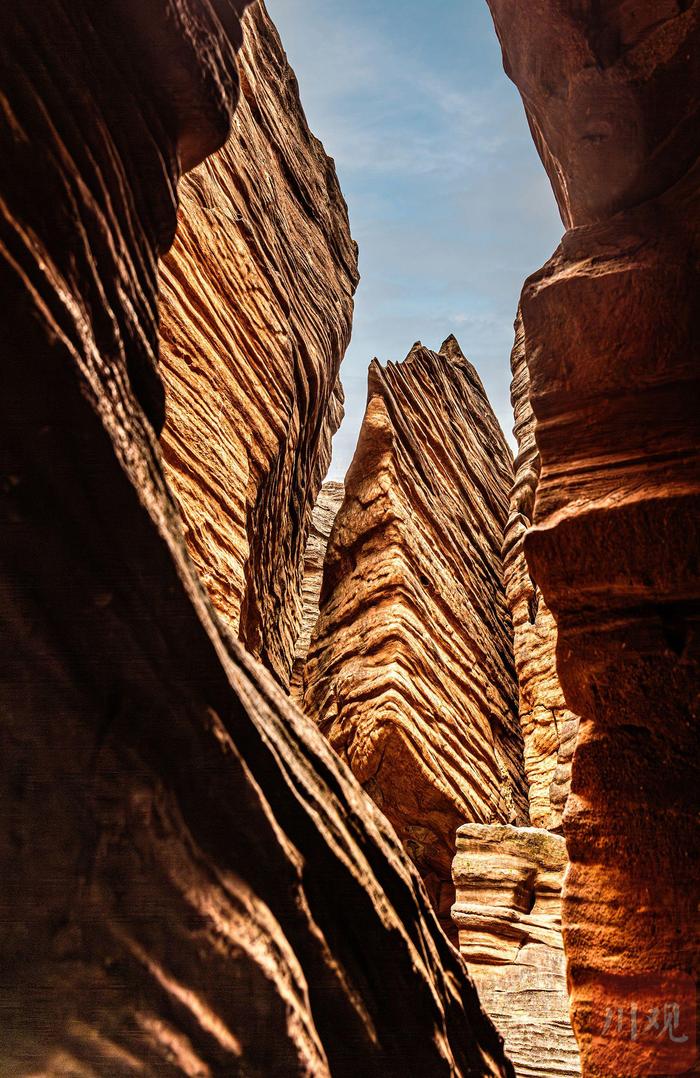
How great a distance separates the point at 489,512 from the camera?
1661 centimetres

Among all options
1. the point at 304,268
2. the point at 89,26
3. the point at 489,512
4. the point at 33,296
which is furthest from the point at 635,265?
the point at 489,512

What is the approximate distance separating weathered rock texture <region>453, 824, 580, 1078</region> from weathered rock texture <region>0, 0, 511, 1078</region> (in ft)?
17.4

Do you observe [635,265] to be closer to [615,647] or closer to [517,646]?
[615,647]

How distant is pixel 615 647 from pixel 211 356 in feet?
12.9

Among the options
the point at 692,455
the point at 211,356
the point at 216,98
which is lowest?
the point at 216,98

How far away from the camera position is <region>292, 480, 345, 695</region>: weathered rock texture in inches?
643

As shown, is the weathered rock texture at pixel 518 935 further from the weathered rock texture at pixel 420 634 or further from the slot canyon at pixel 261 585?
the weathered rock texture at pixel 420 634

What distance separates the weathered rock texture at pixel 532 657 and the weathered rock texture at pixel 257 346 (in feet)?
9.96

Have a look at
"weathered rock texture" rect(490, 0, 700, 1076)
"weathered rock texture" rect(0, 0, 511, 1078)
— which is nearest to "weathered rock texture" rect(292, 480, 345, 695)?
"weathered rock texture" rect(490, 0, 700, 1076)

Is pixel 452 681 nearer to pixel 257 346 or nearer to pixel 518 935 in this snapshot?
pixel 518 935

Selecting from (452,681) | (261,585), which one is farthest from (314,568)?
(261,585)

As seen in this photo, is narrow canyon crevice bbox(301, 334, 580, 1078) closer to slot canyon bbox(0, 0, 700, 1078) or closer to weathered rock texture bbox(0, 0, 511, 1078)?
slot canyon bbox(0, 0, 700, 1078)

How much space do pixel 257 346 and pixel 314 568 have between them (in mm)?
13064

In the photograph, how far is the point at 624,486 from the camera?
3912 millimetres
